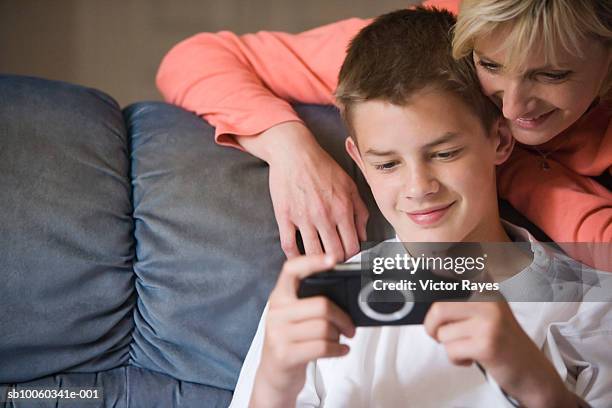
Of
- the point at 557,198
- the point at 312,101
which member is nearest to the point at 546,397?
the point at 557,198

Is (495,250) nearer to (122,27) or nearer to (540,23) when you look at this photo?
(540,23)

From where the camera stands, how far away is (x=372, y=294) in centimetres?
67

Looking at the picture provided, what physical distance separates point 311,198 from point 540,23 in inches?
12.4

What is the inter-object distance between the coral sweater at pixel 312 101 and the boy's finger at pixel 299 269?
326 mm

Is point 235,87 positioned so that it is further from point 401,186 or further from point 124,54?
point 124,54

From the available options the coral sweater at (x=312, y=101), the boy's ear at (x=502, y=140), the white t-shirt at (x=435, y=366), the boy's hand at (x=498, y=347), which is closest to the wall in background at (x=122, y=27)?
the coral sweater at (x=312, y=101)

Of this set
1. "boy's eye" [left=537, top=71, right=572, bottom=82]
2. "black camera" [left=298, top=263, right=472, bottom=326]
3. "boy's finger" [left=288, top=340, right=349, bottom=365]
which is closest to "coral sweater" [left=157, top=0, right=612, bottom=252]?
"boy's eye" [left=537, top=71, right=572, bottom=82]

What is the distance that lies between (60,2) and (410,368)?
1138 mm

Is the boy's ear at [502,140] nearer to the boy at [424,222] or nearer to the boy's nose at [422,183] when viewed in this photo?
the boy at [424,222]

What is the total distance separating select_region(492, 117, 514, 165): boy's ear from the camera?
856mm

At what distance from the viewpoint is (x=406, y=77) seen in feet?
2.67

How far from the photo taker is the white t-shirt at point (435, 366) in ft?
2.49

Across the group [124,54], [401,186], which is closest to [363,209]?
[401,186]

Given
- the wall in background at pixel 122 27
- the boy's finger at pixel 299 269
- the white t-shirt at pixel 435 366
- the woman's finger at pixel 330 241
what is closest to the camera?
the boy's finger at pixel 299 269
